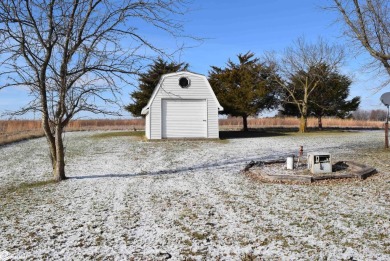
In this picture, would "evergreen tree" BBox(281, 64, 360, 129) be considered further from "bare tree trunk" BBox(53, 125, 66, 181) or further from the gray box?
"bare tree trunk" BBox(53, 125, 66, 181)

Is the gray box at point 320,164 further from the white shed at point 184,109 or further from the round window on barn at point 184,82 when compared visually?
the round window on barn at point 184,82

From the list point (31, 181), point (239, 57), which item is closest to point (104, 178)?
point (31, 181)

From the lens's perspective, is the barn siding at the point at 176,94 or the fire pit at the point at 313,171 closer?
the fire pit at the point at 313,171

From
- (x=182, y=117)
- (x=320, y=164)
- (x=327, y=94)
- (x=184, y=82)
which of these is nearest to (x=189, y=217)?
(x=320, y=164)

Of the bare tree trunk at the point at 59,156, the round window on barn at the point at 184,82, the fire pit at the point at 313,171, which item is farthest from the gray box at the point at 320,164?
the round window on barn at the point at 184,82

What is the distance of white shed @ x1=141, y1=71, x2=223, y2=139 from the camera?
1831cm

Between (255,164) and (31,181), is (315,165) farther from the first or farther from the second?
(31,181)

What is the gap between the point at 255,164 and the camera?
9.88 meters

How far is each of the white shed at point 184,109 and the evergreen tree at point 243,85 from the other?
244 inches

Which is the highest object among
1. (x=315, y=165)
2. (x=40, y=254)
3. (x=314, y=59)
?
(x=314, y=59)

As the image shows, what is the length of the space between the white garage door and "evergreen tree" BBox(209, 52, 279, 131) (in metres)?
6.31

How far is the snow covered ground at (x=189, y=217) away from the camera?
3965 millimetres

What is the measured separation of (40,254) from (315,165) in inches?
253

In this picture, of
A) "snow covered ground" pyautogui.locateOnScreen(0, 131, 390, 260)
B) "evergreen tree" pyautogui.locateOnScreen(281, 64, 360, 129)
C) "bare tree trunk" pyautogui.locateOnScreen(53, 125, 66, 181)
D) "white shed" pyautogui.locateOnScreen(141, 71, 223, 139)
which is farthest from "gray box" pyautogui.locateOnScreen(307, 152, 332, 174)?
"evergreen tree" pyautogui.locateOnScreen(281, 64, 360, 129)
